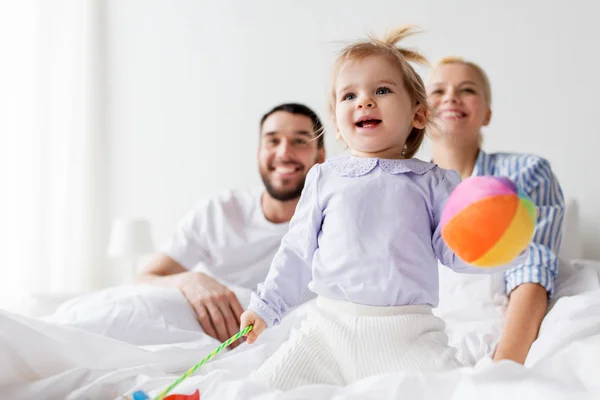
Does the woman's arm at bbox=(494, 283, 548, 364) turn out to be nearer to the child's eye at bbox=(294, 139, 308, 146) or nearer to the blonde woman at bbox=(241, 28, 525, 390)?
the blonde woman at bbox=(241, 28, 525, 390)

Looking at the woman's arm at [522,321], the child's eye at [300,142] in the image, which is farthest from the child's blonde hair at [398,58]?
the child's eye at [300,142]

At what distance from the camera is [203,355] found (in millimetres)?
1450

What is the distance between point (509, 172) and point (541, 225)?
0.63 ft

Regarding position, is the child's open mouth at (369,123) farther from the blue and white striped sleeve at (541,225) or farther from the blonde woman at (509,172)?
the blue and white striped sleeve at (541,225)

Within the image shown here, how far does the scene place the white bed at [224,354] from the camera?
2.89 feet

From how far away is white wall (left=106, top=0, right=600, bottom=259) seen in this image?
8.09 ft

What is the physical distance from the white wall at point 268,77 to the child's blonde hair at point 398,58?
4.47ft

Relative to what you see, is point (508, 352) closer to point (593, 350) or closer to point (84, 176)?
point (593, 350)

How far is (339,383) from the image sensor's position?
1.06m

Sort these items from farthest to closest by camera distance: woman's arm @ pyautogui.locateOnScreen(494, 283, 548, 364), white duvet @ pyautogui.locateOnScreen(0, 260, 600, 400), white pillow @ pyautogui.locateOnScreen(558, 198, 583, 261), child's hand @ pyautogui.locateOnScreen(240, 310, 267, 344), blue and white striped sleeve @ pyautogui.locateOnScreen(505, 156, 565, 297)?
white pillow @ pyautogui.locateOnScreen(558, 198, 583, 261)
blue and white striped sleeve @ pyautogui.locateOnScreen(505, 156, 565, 297)
woman's arm @ pyautogui.locateOnScreen(494, 283, 548, 364)
child's hand @ pyautogui.locateOnScreen(240, 310, 267, 344)
white duvet @ pyautogui.locateOnScreen(0, 260, 600, 400)

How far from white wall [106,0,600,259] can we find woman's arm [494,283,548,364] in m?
1.06

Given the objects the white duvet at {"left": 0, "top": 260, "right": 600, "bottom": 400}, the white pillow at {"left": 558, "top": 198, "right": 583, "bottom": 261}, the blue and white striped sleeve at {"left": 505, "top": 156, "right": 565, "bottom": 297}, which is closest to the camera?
the white duvet at {"left": 0, "top": 260, "right": 600, "bottom": 400}

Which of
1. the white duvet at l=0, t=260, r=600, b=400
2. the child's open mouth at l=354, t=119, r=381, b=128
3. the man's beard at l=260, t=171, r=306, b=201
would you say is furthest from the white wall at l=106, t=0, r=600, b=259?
the child's open mouth at l=354, t=119, r=381, b=128

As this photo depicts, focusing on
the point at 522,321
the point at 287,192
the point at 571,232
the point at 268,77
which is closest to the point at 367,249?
the point at 522,321
